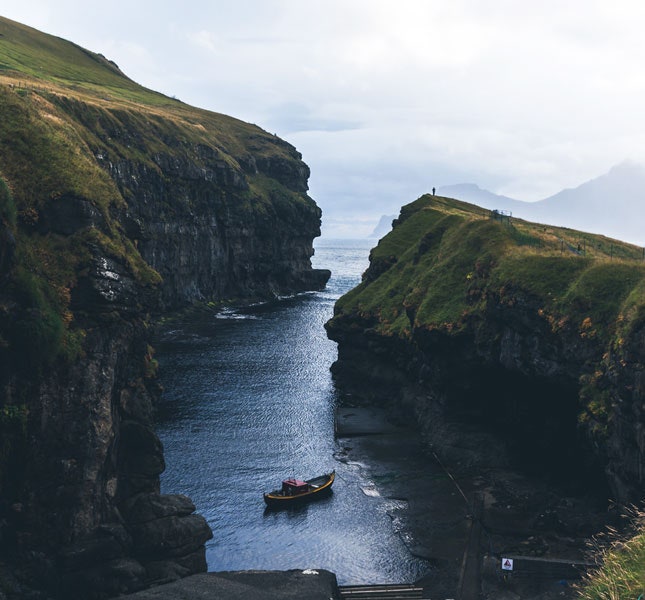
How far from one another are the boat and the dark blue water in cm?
117

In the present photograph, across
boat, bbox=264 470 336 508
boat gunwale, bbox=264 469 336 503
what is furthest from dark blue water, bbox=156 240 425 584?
boat gunwale, bbox=264 469 336 503

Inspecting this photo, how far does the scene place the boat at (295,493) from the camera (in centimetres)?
6744

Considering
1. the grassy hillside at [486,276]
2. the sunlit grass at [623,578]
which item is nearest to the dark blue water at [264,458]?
the grassy hillside at [486,276]

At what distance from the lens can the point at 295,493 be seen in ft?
225

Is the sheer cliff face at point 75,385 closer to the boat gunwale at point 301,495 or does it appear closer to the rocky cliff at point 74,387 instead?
the rocky cliff at point 74,387

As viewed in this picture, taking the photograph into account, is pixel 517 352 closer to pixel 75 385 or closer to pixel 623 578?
pixel 75 385

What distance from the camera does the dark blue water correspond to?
58.4 m

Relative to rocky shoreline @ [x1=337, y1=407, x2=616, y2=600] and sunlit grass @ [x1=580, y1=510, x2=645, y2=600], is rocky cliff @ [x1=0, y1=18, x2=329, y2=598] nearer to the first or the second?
rocky shoreline @ [x1=337, y1=407, x2=616, y2=600]

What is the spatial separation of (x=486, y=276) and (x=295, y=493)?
38.5 metres

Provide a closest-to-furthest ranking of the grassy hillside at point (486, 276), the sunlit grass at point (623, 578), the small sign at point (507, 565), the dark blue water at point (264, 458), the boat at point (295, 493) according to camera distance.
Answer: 1. the sunlit grass at point (623, 578)
2. the small sign at point (507, 565)
3. the dark blue water at point (264, 458)
4. the grassy hillside at point (486, 276)
5. the boat at point (295, 493)

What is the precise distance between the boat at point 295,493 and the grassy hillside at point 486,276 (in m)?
27.5

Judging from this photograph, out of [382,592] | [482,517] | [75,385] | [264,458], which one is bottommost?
[382,592]

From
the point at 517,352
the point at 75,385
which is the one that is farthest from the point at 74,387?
the point at 517,352

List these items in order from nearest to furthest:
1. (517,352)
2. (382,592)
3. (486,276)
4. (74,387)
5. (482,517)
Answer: (74,387) → (382,592) → (482,517) → (517,352) → (486,276)
